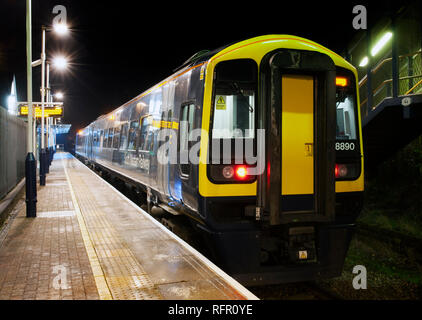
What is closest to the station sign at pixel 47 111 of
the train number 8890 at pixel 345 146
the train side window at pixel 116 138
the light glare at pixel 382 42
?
the train side window at pixel 116 138

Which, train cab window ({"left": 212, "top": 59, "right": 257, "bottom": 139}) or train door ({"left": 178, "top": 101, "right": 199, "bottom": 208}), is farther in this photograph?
train door ({"left": 178, "top": 101, "right": 199, "bottom": 208})

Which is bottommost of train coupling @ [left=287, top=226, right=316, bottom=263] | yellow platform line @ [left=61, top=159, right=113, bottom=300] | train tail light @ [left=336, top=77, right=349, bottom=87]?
yellow platform line @ [left=61, top=159, right=113, bottom=300]

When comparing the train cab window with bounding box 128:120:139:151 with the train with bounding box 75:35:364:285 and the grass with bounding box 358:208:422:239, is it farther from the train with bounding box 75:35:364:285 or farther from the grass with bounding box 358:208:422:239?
the grass with bounding box 358:208:422:239

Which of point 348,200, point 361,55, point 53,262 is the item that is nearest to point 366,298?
point 348,200

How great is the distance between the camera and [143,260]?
5535mm

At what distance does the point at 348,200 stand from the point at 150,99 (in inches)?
209

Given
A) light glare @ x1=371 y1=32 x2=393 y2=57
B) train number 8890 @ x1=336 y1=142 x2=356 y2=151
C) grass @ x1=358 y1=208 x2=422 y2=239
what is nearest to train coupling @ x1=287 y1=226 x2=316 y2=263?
train number 8890 @ x1=336 y1=142 x2=356 y2=151

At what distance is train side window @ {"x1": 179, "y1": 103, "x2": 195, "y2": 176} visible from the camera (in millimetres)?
5855

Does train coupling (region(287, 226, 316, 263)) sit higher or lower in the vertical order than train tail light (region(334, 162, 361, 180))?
lower

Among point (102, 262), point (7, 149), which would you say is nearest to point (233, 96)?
point (102, 262)

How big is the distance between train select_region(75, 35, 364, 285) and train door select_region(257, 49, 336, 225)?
13 mm

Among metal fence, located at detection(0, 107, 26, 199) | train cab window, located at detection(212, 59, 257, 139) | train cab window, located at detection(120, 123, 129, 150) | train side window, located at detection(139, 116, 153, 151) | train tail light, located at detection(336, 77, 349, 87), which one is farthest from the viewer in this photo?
train cab window, located at detection(120, 123, 129, 150)

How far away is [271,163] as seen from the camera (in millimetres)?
4980
